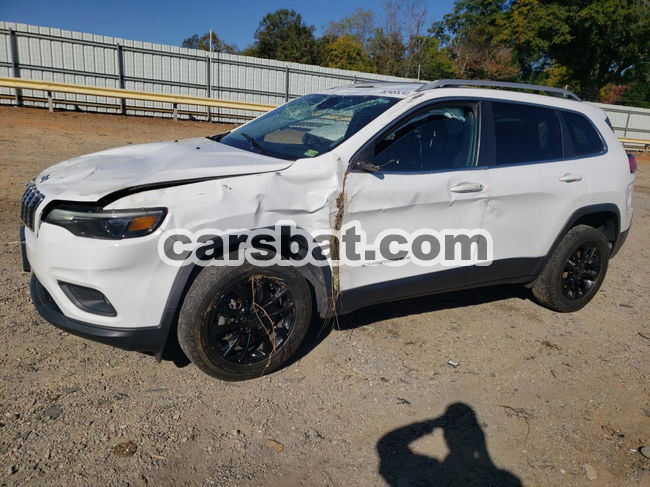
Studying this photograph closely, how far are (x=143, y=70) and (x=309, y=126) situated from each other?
58.5ft

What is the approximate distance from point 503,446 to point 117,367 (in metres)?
2.30

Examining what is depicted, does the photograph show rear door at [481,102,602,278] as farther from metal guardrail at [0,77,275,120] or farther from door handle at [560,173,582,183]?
metal guardrail at [0,77,275,120]

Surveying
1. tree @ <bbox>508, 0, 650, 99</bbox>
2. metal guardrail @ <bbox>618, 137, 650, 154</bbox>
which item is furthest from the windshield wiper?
tree @ <bbox>508, 0, 650, 99</bbox>

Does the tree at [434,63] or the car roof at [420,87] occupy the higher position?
the tree at [434,63]

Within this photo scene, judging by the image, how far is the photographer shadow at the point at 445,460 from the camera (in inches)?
102

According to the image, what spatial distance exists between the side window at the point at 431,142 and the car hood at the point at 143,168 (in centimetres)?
70

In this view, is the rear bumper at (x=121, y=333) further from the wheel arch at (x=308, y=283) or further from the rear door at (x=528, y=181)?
the rear door at (x=528, y=181)

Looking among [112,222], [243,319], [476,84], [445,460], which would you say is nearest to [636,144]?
[476,84]

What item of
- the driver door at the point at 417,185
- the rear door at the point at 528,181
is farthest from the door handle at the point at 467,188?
the rear door at the point at 528,181

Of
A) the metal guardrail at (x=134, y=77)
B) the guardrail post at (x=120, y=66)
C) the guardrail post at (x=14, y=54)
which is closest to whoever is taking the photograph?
the guardrail post at (x=14, y=54)

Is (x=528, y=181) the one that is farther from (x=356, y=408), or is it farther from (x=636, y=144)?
(x=636, y=144)

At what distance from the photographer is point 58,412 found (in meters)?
2.83

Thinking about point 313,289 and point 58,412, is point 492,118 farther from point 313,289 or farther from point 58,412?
point 58,412

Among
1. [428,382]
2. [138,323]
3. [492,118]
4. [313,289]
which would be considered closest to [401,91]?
A: [492,118]
